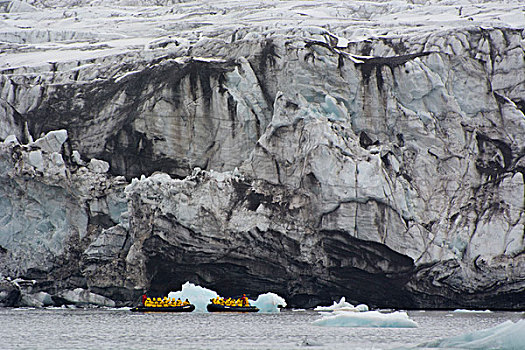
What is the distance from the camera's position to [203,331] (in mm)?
23828

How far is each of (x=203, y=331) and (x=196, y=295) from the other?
33.1 feet

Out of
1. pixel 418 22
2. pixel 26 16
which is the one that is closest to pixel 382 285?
pixel 418 22

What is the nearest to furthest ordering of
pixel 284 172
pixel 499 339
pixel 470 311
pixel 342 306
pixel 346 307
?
pixel 499 339
pixel 346 307
pixel 342 306
pixel 284 172
pixel 470 311

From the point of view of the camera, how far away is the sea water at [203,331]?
1945 centimetres

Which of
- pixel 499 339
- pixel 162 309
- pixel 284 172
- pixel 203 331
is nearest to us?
pixel 499 339

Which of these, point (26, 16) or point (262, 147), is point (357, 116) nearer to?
point (262, 147)

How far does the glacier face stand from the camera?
3291cm

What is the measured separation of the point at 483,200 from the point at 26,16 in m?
37.0

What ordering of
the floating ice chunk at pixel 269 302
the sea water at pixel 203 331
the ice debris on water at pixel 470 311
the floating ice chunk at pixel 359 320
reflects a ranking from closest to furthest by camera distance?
the sea water at pixel 203 331
the floating ice chunk at pixel 359 320
the floating ice chunk at pixel 269 302
the ice debris on water at pixel 470 311

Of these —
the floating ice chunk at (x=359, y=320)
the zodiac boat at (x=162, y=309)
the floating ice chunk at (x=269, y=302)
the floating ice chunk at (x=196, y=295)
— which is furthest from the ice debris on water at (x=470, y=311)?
the zodiac boat at (x=162, y=309)

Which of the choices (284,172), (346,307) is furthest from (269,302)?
(284,172)

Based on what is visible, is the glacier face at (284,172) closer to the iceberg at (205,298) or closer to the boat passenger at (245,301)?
the iceberg at (205,298)

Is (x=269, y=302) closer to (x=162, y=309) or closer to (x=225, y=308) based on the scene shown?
(x=225, y=308)

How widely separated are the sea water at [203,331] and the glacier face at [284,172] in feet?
8.22
